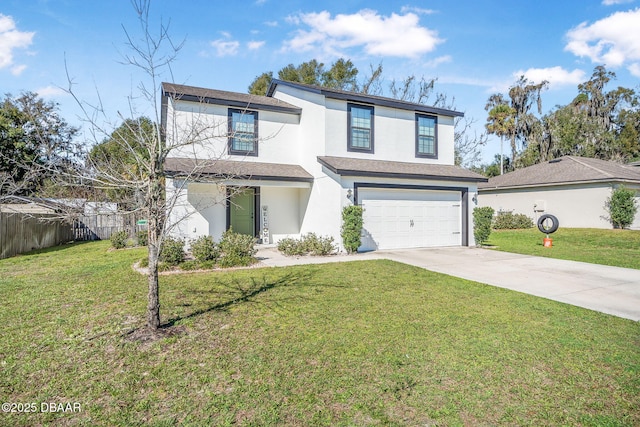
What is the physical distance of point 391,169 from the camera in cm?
1273

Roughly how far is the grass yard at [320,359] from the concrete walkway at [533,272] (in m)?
0.76

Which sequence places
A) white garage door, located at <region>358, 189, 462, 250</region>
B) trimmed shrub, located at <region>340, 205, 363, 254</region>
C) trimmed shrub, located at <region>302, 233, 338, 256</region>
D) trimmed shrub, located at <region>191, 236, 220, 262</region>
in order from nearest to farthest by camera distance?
trimmed shrub, located at <region>191, 236, 220, 262</region> → trimmed shrub, located at <region>302, 233, 338, 256</region> → trimmed shrub, located at <region>340, 205, 363, 254</region> → white garage door, located at <region>358, 189, 462, 250</region>

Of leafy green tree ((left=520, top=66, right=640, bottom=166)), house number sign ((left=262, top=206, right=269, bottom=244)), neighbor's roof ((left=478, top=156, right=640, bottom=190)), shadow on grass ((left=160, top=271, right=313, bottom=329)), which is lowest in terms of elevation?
shadow on grass ((left=160, top=271, right=313, bottom=329))

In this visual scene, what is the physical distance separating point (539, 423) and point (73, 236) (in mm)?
21339

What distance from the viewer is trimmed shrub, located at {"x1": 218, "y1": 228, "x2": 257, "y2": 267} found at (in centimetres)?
938

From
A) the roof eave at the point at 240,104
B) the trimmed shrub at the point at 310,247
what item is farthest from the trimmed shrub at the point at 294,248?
the roof eave at the point at 240,104

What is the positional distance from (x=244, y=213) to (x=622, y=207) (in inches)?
760

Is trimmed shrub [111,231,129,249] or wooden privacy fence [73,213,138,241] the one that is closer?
trimmed shrub [111,231,129,249]

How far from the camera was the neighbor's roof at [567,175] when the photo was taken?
1919 centimetres

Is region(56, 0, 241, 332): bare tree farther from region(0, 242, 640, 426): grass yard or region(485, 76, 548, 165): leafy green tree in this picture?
region(485, 76, 548, 165): leafy green tree

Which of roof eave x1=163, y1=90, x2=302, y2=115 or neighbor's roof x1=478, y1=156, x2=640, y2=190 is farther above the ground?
roof eave x1=163, y1=90, x2=302, y2=115

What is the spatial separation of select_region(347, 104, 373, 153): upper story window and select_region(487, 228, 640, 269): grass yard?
6640 mm

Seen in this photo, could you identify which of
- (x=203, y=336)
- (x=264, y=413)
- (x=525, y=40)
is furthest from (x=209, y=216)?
(x=525, y=40)

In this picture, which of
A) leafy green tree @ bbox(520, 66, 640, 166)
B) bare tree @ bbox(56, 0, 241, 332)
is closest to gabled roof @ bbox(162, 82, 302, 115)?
bare tree @ bbox(56, 0, 241, 332)
